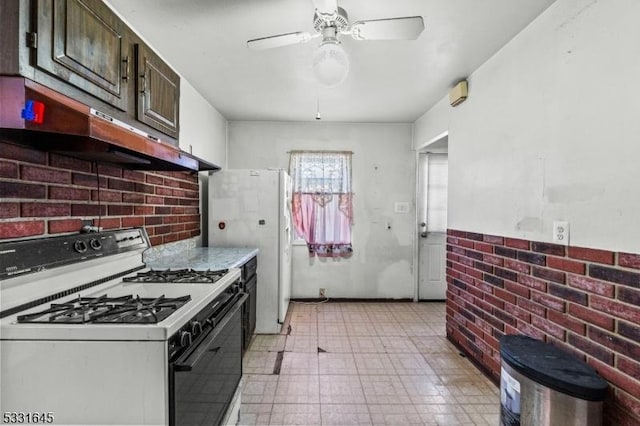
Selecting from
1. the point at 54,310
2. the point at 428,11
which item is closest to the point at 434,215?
the point at 428,11

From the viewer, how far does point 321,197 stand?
4340mm

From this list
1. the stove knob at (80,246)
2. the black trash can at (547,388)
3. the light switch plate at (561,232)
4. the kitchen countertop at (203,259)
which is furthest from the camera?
the kitchen countertop at (203,259)

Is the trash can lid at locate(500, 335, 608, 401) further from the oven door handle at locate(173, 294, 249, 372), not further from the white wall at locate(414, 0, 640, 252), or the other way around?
the oven door handle at locate(173, 294, 249, 372)

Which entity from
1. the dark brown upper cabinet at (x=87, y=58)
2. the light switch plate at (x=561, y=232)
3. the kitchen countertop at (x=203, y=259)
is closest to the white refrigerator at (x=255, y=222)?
the kitchen countertop at (x=203, y=259)

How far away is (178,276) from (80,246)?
48 centimetres

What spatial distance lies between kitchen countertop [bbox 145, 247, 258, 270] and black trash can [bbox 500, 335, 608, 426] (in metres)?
1.72

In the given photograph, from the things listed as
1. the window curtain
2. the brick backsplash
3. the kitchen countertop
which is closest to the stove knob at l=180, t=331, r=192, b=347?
the kitchen countertop

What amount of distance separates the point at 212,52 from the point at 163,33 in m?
0.36

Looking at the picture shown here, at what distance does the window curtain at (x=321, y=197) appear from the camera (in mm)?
4336

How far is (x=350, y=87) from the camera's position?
307 cm

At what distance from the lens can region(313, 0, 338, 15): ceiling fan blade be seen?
5.22ft

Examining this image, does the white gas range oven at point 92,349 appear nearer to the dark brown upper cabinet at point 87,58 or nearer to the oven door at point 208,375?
the oven door at point 208,375

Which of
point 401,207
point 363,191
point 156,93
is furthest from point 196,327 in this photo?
point 401,207

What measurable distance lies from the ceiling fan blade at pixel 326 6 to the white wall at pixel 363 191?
271 cm
